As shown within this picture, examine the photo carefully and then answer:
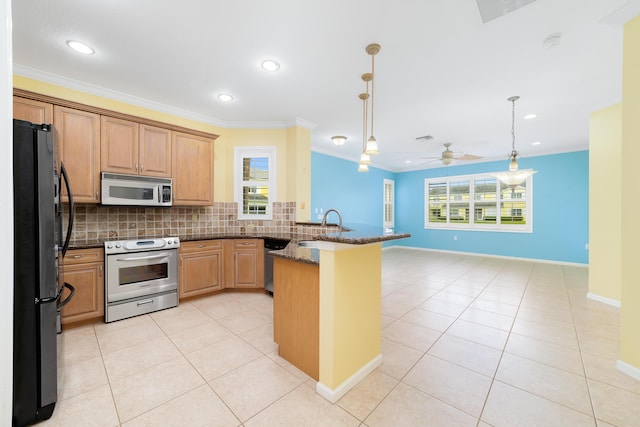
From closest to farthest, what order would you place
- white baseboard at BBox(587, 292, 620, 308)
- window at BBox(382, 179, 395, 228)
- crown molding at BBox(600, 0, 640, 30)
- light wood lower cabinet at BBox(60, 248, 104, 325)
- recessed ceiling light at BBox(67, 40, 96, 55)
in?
crown molding at BBox(600, 0, 640, 30)
recessed ceiling light at BBox(67, 40, 96, 55)
light wood lower cabinet at BBox(60, 248, 104, 325)
white baseboard at BBox(587, 292, 620, 308)
window at BBox(382, 179, 395, 228)

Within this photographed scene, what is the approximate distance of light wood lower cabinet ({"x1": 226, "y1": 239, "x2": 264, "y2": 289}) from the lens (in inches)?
149

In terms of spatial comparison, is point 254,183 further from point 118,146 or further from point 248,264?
point 118,146

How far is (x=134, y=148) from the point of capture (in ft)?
10.4

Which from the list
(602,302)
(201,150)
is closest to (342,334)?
(201,150)

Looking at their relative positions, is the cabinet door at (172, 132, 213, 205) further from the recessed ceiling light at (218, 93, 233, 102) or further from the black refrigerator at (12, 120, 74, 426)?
the black refrigerator at (12, 120, 74, 426)

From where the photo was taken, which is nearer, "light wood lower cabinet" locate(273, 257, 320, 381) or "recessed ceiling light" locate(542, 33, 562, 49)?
"light wood lower cabinet" locate(273, 257, 320, 381)

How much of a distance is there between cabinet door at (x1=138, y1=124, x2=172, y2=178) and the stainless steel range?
0.93 metres

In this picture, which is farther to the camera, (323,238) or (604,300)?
(604,300)

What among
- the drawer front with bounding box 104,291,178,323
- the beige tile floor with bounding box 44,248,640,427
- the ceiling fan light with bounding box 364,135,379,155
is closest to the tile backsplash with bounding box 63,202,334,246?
the drawer front with bounding box 104,291,178,323

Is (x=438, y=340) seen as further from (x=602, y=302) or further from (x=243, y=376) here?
(x=602, y=302)

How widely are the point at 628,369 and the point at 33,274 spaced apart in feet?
13.8

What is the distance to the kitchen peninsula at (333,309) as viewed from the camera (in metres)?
1.67

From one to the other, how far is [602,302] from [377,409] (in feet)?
13.2

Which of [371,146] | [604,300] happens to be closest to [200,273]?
[371,146]
